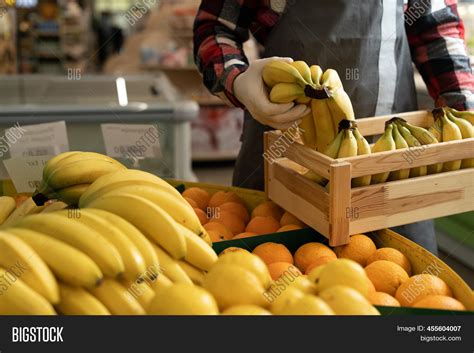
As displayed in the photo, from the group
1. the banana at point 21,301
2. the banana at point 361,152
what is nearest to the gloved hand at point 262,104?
the banana at point 361,152

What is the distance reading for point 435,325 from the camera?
3.14 feet

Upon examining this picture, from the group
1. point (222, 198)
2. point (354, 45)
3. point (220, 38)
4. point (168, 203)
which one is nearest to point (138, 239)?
point (168, 203)

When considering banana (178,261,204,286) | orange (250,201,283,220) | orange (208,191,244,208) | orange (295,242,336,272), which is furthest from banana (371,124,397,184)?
banana (178,261,204,286)

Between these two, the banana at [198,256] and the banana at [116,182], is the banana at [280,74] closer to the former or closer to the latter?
the banana at [116,182]

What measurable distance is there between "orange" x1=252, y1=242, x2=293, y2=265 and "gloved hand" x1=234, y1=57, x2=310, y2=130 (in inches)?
12.9

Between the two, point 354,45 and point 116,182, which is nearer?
point 116,182

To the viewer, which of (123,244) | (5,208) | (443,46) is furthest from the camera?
(443,46)

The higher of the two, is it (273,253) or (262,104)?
(262,104)

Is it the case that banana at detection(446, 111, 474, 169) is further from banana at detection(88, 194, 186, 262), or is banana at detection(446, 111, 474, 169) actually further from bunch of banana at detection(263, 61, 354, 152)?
banana at detection(88, 194, 186, 262)

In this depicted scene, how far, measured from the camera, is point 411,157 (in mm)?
1537

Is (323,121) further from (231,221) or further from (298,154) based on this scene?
(231,221)

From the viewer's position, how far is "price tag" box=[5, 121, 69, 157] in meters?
1.93

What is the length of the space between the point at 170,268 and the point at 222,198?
0.79m

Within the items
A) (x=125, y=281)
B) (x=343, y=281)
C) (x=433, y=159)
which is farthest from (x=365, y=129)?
(x=125, y=281)
